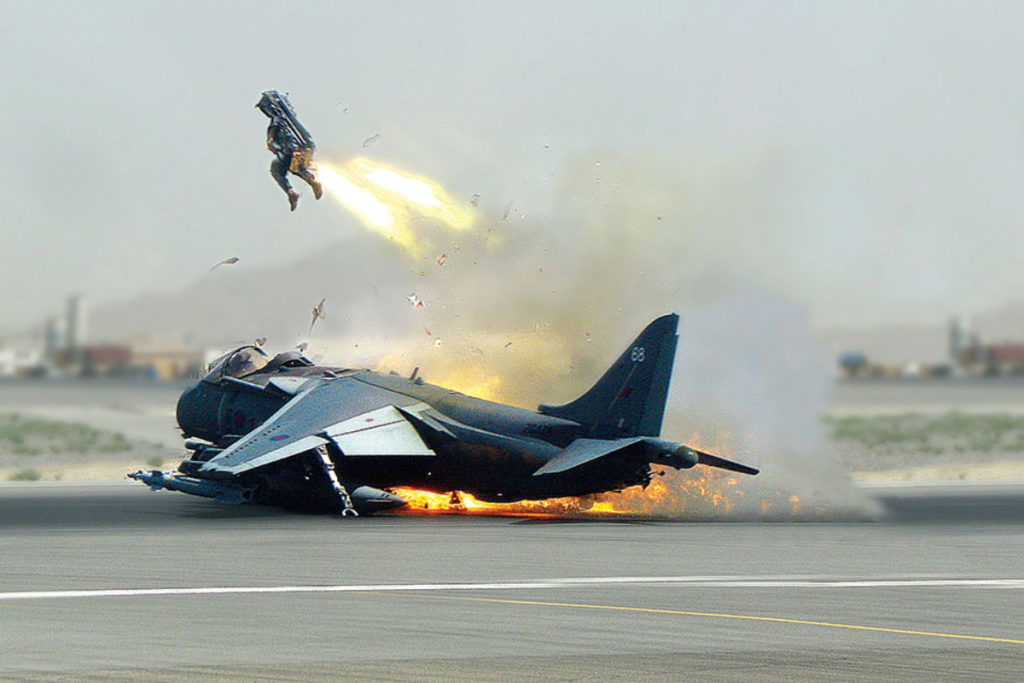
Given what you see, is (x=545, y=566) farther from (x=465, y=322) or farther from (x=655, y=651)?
(x=465, y=322)

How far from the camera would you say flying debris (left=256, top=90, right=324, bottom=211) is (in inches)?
1433

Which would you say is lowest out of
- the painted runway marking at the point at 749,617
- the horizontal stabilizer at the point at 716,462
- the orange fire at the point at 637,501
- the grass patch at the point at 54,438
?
the painted runway marking at the point at 749,617

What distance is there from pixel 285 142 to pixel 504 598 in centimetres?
1816

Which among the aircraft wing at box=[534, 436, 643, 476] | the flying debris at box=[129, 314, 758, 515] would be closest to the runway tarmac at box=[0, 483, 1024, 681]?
the flying debris at box=[129, 314, 758, 515]

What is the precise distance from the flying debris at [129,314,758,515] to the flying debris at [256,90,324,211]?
16.4 ft

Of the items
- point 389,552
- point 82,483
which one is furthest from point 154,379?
point 389,552

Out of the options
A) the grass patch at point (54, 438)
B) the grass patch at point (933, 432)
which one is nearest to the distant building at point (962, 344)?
the grass patch at point (933, 432)

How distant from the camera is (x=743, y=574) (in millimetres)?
24391

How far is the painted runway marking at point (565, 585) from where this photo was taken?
22000 millimetres

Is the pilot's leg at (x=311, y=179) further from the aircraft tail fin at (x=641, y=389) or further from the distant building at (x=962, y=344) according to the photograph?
the distant building at (x=962, y=344)

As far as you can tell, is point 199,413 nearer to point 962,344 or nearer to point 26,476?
point 26,476

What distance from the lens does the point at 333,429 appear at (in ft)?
109

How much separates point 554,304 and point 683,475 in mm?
7117

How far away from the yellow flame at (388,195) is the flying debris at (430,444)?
5.31 m
